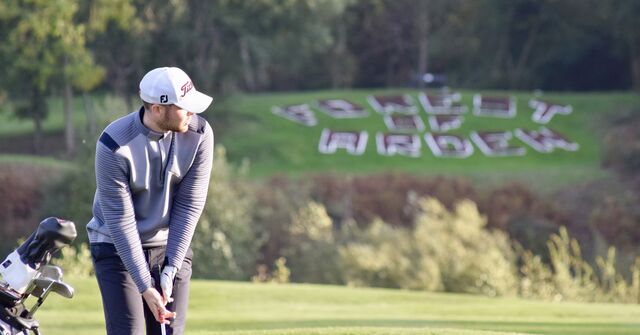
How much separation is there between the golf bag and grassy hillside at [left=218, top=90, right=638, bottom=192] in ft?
123

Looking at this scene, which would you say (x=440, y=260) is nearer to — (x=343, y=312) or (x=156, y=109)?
(x=343, y=312)

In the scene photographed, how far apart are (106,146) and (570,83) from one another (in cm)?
5622

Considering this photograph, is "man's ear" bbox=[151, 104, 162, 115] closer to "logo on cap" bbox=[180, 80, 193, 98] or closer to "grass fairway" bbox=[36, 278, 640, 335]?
"logo on cap" bbox=[180, 80, 193, 98]

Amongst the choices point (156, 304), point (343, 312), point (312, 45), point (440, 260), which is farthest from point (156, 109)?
point (312, 45)

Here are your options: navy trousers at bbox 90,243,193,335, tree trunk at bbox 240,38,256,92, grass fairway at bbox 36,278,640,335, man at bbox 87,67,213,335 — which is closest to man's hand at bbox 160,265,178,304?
man at bbox 87,67,213,335

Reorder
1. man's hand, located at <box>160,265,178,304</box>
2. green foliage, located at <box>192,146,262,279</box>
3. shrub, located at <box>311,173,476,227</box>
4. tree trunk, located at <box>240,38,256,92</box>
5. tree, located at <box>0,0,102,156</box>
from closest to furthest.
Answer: man's hand, located at <box>160,265,178,304</box> → green foliage, located at <box>192,146,262,279</box> → shrub, located at <box>311,173,476,227</box> → tree, located at <box>0,0,102,156</box> → tree trunk, located at <box>240,38,256,92</box>

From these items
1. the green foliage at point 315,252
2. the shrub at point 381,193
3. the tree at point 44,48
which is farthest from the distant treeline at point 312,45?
the green foliage at point 315,252

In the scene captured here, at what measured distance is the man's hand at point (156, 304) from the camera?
6.07 meters

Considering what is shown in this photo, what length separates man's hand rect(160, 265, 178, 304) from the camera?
6.16 m

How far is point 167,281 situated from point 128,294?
208mm

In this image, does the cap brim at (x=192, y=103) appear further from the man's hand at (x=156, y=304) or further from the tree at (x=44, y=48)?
the tree at (x=44, y=48)

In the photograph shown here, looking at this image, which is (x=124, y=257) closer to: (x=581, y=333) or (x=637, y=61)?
(x=581, y=333)

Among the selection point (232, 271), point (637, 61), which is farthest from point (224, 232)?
point (637, 61)

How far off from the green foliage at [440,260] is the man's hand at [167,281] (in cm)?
1379
